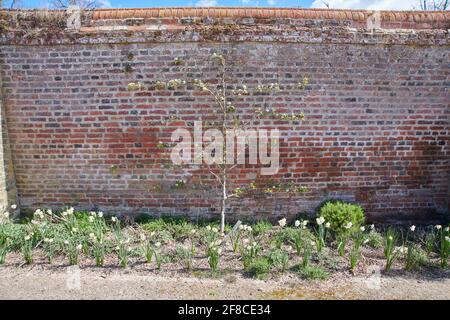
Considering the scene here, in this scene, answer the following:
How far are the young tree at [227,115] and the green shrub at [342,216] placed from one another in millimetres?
569

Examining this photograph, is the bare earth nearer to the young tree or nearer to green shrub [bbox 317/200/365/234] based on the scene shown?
green shrub [bbox 317/200/365/234]

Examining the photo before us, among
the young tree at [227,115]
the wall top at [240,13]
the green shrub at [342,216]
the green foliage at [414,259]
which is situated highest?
the wall top at [240,13]

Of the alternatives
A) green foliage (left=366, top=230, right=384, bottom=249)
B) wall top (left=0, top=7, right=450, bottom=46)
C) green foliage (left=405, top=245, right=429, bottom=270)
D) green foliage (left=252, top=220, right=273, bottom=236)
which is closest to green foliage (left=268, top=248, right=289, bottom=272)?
green foliage (left=252, top=220, right=273, bottom=236)

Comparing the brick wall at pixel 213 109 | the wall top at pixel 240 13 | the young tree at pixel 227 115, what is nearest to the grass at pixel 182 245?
the brick wall at pixel 213 109

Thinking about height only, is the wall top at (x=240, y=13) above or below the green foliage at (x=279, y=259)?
above

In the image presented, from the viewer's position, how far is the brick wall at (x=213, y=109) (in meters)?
5.40

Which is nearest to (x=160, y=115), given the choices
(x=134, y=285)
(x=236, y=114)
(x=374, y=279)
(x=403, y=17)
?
(x=236, y=114)

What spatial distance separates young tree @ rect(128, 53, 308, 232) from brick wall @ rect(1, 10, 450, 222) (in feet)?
0.34

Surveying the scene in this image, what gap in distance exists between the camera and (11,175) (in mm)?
5648

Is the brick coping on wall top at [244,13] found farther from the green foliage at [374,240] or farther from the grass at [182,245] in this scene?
the green foliage at [374,240]

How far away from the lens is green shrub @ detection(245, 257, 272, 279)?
14.3ft

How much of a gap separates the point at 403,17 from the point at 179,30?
350 cm

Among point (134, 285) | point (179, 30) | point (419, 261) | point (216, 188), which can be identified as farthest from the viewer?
point (216, 188)

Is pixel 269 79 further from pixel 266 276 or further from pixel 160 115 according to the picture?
pixel 266 276
